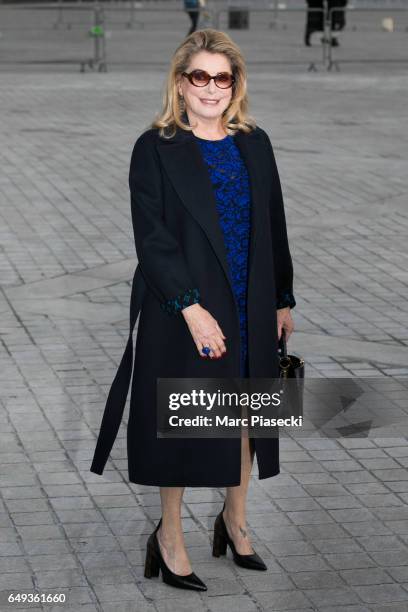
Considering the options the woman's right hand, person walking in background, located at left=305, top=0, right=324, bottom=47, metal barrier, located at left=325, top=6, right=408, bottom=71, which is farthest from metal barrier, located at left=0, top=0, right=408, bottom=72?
the woman's right hand

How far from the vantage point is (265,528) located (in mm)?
5668

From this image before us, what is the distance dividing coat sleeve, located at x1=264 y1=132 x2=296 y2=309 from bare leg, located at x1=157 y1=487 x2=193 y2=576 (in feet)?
2.56

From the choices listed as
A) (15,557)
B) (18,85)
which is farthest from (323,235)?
(18,85)

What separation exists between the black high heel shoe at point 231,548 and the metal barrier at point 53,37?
2269cm

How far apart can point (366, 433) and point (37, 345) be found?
239 centimetres

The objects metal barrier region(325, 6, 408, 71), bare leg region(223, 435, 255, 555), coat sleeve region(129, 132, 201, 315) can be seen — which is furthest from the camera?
metal barrier region(325, 6, 408, 71)

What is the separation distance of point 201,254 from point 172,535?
1022 millimetres

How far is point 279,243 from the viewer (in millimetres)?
4992

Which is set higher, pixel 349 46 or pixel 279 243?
pixel 279 243

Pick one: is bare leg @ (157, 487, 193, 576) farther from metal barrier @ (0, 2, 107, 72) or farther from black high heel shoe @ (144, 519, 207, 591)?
metal barrier @ (0, 2, 107, 72)

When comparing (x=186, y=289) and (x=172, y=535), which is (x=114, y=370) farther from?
(x=186, y=289)

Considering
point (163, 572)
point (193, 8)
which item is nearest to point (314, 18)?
point (193, 8)

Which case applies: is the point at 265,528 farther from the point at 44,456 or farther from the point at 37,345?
the point at 37,345

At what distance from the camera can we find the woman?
184 inches
